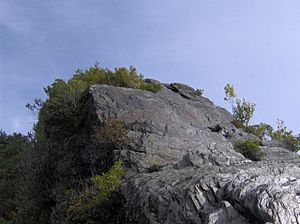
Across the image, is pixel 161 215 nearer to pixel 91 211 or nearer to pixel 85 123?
pixel 91 211

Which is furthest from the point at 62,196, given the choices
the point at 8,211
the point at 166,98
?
the point at 8,211

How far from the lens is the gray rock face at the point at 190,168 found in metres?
7.68

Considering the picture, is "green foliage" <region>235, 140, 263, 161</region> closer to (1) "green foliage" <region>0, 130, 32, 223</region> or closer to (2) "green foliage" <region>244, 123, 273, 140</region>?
(2) "green foliage" <region>244, 123, 273, 140</region>

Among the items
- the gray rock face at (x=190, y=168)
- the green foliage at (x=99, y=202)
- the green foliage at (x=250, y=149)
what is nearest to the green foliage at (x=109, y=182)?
the green foliage at (x=99, y=202)

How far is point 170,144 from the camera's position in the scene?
14.0m

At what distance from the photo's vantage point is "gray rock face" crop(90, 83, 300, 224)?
25.2 feet

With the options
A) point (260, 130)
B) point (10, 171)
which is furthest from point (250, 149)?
point (10, 171)

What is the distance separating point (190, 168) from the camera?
37.8 ft

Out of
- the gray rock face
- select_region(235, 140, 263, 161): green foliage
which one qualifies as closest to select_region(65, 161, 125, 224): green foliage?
the gray rock face

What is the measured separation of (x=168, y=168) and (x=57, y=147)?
570 cm

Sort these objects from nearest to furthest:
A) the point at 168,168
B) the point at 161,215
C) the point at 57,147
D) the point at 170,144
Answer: the point at 161,215 → the point at 168,168 → the point at 170,144 → the point at 57,147

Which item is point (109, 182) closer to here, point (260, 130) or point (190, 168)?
point (190, 168)

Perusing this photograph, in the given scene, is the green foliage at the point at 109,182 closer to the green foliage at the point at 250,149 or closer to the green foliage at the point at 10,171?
the green foliage at the point at 250,149

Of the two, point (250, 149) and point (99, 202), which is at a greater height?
point (250, 149)
